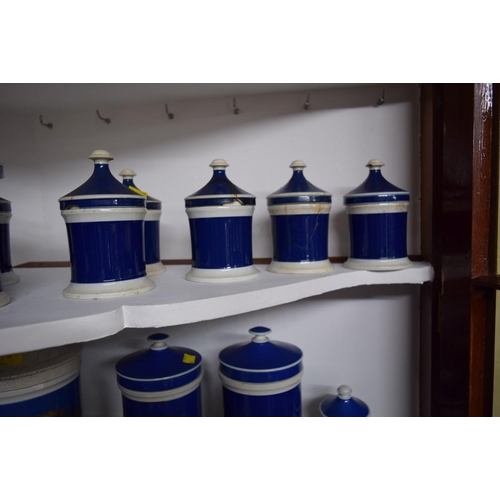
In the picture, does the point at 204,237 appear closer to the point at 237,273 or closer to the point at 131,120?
the point at 237,273

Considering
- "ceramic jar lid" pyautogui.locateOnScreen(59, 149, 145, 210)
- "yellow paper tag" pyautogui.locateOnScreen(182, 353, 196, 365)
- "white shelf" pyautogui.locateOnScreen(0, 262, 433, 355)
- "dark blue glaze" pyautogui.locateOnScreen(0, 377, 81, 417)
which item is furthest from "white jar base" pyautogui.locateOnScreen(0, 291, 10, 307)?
"yellow paper tag" pyautogui.locateOnScreen(182, 353, 196, 365)

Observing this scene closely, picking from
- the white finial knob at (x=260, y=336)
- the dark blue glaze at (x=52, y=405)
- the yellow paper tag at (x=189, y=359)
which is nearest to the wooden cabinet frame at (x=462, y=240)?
the white finial knob at (x=260, y=336)

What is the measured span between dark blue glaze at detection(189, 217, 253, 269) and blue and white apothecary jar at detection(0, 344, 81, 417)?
356 mm

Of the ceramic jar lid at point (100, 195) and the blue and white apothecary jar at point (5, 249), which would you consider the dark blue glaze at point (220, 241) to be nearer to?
the ceramic jar lid at point (100, 195)

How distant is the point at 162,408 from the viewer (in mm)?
804

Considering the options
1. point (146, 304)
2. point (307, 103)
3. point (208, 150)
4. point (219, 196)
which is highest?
point (307, 103)

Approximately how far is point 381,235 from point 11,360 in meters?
0.78

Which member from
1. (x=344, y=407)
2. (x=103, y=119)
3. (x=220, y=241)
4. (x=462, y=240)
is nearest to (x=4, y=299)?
(x=220, y=241)

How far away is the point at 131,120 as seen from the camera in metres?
1.04

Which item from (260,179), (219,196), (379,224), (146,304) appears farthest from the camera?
(260,179)

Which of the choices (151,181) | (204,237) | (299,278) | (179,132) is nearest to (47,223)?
(151,181)

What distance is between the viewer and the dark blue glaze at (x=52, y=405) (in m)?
0.75

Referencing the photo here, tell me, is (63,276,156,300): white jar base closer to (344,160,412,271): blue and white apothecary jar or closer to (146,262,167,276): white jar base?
(146,262,167,276): white jar base

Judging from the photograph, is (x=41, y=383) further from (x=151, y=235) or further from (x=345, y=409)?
(x=345, y=409)
